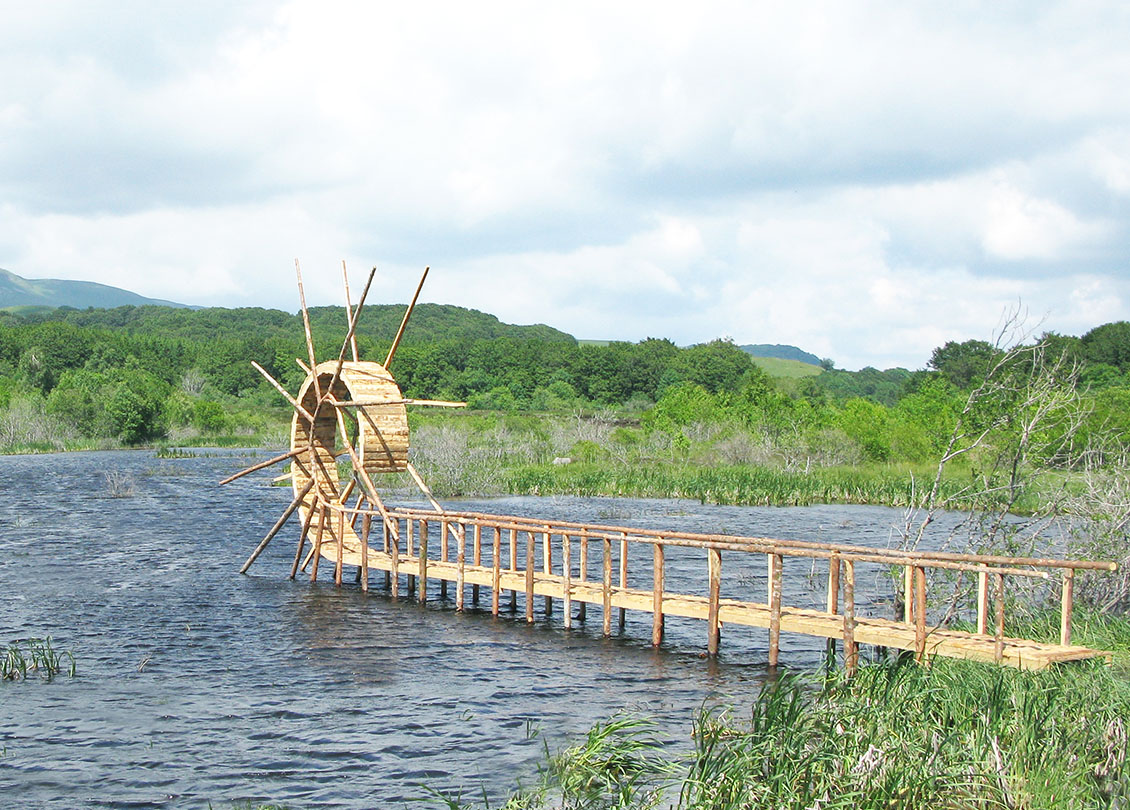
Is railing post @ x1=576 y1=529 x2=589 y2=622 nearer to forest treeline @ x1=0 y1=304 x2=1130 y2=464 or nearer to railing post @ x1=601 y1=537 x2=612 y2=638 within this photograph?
railing post @ x1=601 y1=537 x2=612 y2=638

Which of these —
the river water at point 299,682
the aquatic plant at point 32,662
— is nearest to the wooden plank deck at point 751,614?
the river water at point 299,682

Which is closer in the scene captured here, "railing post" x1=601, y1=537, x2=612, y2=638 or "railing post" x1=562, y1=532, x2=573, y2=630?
"railing post" x1=601, y1=537, x2=612, y2=638

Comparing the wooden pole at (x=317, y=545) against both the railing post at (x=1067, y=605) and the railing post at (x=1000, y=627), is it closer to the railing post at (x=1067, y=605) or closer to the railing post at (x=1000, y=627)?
the railing post at (x=1000, y=627)

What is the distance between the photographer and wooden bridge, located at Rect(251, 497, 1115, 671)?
15219 mm

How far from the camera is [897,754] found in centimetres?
1063

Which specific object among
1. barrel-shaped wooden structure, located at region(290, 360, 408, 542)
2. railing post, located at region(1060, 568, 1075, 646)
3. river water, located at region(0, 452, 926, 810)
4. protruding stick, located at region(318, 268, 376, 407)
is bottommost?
river water, located at region(0, 452, 926, 810)

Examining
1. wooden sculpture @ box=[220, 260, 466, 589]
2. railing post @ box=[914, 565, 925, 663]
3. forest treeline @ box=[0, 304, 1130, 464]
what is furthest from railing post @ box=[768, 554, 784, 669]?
forest treeline @ box=[0, 304, 1130, 464]

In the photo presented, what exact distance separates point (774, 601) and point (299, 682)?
313 inches

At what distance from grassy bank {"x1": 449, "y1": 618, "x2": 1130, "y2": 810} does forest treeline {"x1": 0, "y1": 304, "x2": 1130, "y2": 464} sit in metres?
31.3

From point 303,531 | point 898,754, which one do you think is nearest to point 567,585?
point 303,531

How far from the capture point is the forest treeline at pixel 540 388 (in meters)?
64.8

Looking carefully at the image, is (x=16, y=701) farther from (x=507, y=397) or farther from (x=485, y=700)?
(x=507, y=397)

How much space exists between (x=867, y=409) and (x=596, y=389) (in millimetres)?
70105

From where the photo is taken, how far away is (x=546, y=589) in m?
22.3
